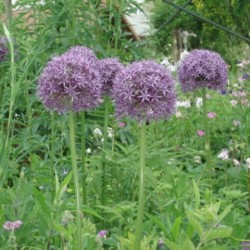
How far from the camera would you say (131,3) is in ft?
12.0

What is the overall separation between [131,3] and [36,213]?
193 centimetres

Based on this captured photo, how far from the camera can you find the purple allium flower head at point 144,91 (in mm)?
1807

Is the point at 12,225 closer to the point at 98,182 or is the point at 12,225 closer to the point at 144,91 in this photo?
the point at 144,91

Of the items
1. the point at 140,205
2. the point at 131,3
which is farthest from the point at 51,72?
the point at 131,3

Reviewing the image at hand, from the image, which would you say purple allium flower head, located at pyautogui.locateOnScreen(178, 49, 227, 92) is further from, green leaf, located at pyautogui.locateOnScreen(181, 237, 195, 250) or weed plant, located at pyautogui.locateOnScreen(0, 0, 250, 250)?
green leaf, located at pyautogui.locateOnScreen(181, 237, 195, 250)

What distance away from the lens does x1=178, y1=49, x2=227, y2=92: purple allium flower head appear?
291 cm

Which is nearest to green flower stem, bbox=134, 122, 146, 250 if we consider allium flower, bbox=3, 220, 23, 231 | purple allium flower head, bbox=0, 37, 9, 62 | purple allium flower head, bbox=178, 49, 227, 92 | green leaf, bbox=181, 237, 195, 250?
green leaf, bbox=181, 237, 195, 250

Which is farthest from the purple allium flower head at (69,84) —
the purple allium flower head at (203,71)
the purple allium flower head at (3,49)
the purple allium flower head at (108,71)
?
the purple allium flower head at (3,49)

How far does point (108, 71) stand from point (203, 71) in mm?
658

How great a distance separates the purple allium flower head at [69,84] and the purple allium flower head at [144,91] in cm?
8

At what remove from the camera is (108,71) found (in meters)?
2.38

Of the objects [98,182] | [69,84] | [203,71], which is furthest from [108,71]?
[203,71]

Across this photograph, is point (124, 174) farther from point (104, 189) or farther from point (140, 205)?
point (140, 205)

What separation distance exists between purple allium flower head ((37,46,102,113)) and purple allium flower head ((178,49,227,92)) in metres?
1.06
